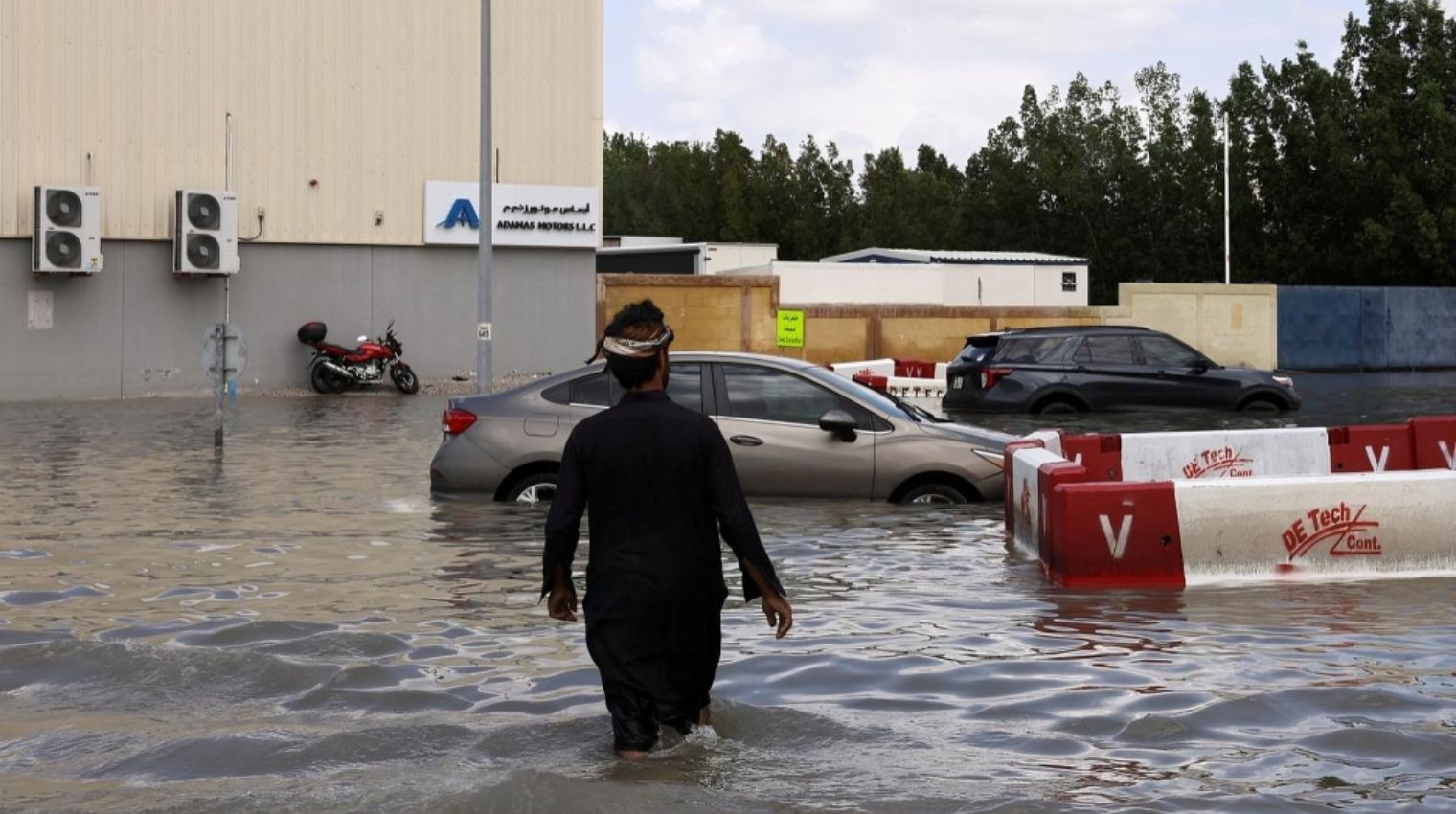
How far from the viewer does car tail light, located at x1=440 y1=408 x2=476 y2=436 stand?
1479 centimetres

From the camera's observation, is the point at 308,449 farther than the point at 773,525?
Yes

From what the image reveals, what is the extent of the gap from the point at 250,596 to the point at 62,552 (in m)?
2.56

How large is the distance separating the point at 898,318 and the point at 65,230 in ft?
63.4

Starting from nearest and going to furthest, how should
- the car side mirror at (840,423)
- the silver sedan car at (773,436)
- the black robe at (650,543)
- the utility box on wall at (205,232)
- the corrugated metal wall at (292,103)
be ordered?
the black robe at (650,543), the car side mirror at (840,423), the silver sedan car at (773,436), the corrugated metal wall at (292,103), the utility box on wall at (205,232)

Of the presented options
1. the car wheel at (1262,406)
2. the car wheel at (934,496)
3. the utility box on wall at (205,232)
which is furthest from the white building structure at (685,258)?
the car wheel at (934,496)

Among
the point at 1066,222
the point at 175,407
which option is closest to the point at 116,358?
the point at 175,407

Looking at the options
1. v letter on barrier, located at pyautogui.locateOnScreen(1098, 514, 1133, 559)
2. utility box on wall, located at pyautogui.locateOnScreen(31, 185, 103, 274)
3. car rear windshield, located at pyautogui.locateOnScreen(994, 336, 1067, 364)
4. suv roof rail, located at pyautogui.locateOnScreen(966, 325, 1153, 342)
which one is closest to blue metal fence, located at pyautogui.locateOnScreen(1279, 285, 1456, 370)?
suv roof rail, located at pyautogui.locateOnScreen(966, 325, 1153, 342)

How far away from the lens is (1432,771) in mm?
6727

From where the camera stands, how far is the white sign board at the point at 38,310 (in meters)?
33.6

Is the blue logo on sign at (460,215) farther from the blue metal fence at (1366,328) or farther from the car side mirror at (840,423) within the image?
the car side mirror at (840,423)

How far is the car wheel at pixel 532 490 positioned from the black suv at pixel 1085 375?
12.8 meters

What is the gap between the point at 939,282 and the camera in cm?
5466

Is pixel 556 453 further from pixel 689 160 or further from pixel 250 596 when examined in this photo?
pixel 689 160

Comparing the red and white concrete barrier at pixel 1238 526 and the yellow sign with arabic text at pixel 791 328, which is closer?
the red and white concrete barrier at pixel 1238 526
